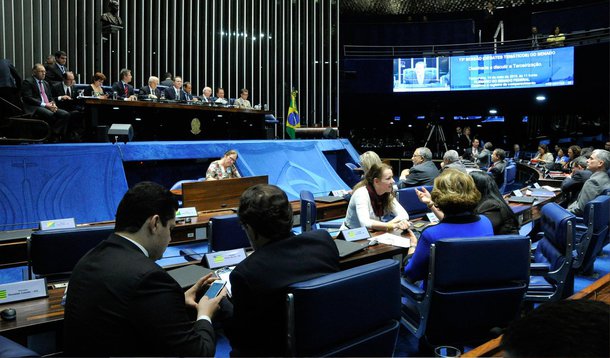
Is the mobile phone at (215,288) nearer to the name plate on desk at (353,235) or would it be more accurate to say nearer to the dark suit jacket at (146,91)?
the name plate on desk at (353,235)

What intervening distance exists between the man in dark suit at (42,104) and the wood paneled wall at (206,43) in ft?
8.45

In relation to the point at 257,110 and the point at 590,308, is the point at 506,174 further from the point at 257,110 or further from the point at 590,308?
the point at 590,308

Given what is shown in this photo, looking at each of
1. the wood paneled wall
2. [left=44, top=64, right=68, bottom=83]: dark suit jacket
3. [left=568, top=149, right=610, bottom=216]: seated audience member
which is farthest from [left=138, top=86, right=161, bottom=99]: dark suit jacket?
[left=568, top=149, right=610, bottom=216]: seated audience member

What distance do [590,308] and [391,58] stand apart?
52.6ft

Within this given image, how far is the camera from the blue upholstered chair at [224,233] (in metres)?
3.21

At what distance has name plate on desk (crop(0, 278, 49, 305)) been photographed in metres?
1.89

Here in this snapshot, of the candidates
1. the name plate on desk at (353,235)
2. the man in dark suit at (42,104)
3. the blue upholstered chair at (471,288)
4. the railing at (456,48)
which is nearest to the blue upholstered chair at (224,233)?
the name plate on desk at (353,235)

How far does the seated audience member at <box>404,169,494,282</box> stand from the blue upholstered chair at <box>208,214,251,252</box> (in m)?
1.25

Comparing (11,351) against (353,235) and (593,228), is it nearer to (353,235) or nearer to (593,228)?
(353,235)

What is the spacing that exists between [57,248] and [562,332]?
2.59 metres

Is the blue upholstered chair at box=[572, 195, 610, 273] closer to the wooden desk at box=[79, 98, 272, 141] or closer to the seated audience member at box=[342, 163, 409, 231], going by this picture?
the seated audience member at box=[342, 163, 409, 231]

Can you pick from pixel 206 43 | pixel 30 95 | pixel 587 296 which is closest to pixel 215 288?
pixel 587 296

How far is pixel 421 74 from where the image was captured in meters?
15.5

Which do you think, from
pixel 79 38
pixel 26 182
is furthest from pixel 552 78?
pixel 26 182
